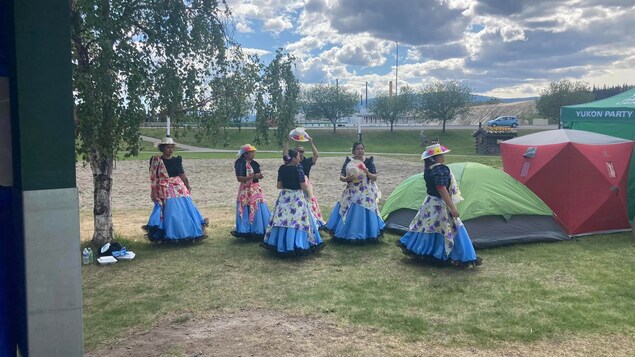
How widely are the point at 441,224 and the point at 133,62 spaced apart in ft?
16.5

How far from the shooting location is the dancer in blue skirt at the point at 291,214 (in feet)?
24.9

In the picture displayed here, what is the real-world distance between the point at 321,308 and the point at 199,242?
3.98 m

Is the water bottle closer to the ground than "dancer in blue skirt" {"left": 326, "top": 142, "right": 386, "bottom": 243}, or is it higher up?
closer to the ground

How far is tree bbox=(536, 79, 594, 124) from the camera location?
5372 cm

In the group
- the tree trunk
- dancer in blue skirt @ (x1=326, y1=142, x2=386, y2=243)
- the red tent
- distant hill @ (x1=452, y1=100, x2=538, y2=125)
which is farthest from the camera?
distant hill @ (x1=452, y1=100, x2=538, y2=125)

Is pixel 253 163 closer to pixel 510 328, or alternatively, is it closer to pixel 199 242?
pixel 199 242

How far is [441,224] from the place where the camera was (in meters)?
7.08

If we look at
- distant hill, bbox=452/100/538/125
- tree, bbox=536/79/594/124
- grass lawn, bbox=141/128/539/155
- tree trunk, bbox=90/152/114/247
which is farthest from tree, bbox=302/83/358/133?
tree trunk, bbox=90/152/114/247

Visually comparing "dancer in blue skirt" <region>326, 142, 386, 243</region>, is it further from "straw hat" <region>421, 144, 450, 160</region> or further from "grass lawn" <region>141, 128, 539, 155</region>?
"grass lawn" <region>141, 128, 539, 155</region>

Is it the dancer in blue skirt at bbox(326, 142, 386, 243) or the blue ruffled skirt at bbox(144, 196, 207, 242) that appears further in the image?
the dancer in blue skirt at bbox(326, 142, 386, 243)

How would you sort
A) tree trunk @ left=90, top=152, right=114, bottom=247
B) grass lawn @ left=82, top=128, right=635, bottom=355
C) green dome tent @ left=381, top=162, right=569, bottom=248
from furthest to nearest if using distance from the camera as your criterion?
1. green dome tent @ left=381, top=162, right=569, bottom=248
2. tree trunk @ left=90, top=152, right=114, bottom=247
3. grass lawn @ left=82, top=128, right=635, bottom=355

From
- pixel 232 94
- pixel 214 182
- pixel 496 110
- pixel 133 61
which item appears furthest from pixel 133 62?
pixel 496 110

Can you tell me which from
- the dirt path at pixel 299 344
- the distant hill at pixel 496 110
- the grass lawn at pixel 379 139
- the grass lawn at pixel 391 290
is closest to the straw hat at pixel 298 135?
the grass lawn at pixel 391 290

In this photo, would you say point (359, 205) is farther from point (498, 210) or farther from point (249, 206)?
point (498, 210)
